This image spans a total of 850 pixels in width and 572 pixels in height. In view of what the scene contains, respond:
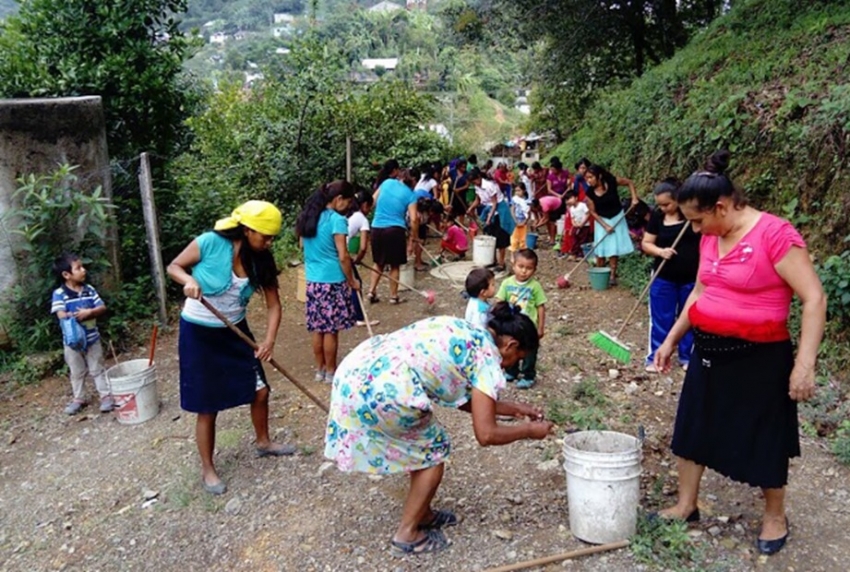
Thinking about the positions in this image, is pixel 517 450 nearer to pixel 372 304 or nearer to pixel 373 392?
pixel 373 392

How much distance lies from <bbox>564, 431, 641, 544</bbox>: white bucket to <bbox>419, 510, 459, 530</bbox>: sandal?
2.11ft

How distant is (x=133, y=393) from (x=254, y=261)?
73.6 inches

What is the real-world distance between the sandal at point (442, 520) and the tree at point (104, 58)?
19.3 ft

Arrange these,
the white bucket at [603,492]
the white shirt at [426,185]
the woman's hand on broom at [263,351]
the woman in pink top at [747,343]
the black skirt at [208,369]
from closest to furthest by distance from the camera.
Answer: the woman in pink top at [747,343] → the white bucket at [603,492] → the black skirt at [208,369] → the woman's hand on broom at [263,351] → the white shirt at [426,185]

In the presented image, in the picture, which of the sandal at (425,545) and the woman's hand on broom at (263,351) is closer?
the sandal at (425,545)

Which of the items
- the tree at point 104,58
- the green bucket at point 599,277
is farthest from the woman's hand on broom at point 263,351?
the green bucket at point 599,277

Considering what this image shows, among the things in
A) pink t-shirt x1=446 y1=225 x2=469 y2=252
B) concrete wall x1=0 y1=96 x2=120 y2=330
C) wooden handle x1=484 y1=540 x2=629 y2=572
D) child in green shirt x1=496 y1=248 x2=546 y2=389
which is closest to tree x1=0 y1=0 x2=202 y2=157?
concrete wall x1=0 y1=96 x2=120 y2=330

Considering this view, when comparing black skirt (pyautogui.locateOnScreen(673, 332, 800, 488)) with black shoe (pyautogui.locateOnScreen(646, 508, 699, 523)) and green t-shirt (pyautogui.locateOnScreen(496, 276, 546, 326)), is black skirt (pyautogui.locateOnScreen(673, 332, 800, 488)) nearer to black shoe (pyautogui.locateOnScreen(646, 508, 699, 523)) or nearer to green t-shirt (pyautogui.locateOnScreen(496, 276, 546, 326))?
black shoe (pyautogui.locateOnScreen(646, 508, 699, 523))

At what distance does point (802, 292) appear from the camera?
276 centimetres

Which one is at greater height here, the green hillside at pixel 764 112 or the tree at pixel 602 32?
the tree at pixel 602 32

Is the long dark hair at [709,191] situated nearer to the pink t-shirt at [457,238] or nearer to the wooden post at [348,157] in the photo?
the pink t-shirt at [457,238]

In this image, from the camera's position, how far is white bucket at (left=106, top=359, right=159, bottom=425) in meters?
5.01

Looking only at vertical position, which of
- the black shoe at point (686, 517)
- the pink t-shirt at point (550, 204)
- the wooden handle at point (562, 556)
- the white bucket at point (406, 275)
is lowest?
the wooden handle at point (562, 556)

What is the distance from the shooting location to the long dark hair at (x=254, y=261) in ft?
12.5
